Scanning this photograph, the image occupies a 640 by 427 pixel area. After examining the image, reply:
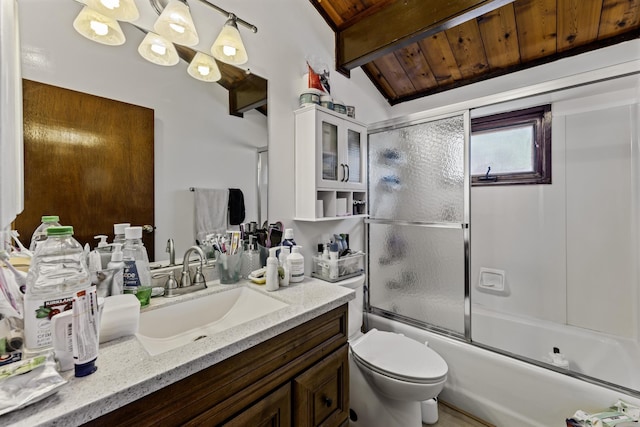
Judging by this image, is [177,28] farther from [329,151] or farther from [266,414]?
[266,414]

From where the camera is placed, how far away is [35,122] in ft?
2.86

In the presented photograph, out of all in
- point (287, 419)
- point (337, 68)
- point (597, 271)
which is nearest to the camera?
point (287, 419)

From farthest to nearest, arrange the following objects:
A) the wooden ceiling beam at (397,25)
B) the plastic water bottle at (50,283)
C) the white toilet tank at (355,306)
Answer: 1. the white toilet tank at (355,306)
2. the wooden ceiling beam at (397,25)
3. the plastic water bottle at (50,283)

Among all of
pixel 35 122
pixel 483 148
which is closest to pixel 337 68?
pixel 483 148

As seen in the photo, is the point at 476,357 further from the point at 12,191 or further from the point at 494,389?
the point at 12,191

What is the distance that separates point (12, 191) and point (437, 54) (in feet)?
8.08

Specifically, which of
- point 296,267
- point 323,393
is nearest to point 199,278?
point 296,267

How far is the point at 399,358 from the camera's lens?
4.64 ft

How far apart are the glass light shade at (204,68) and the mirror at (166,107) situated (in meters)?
0.03

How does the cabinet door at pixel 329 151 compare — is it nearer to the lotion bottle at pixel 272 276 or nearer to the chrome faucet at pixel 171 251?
the lotion bottle at pixel 272 276

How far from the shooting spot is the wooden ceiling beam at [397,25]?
1.48 metres

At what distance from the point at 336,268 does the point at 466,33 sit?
1846 millimetres

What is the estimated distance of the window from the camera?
205cm

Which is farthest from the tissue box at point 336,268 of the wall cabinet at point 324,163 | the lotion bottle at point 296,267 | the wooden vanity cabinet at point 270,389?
the wooden vanity cabinet at point 270,389
